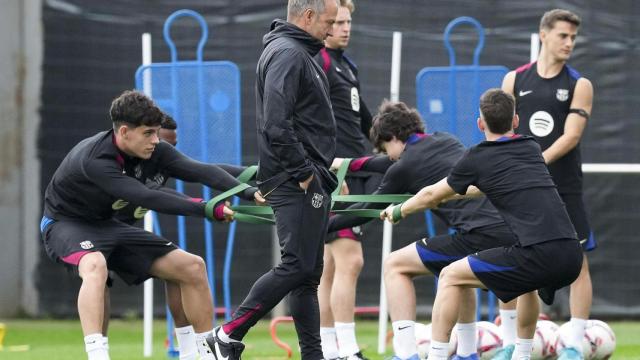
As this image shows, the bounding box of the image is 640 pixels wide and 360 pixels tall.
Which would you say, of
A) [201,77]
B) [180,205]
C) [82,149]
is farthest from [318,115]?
[201,77]

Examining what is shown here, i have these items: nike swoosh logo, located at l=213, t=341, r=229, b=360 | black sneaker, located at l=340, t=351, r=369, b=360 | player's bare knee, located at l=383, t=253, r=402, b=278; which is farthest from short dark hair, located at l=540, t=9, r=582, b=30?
nike swoosh logo, located at l=213, t=341, r=229, b=360

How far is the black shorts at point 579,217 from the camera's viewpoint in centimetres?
738

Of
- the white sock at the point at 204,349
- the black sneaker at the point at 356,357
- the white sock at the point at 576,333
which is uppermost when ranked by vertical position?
the white sock at the point at 204,349

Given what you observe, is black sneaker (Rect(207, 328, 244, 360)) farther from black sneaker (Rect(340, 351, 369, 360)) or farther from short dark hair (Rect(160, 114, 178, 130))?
short dark hair (Rect(160, 114, 178, 130))

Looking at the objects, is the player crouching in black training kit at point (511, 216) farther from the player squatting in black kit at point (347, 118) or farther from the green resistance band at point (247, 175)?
the player squatting in black kit at point (347, 118)

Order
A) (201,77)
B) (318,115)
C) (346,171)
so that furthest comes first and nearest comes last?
(201,77)
(346,171)
(318,115)

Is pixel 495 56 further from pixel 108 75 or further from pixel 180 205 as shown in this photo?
pixel 180 205

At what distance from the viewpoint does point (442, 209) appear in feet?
23.5

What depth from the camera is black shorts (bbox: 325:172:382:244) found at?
7637 millimetres

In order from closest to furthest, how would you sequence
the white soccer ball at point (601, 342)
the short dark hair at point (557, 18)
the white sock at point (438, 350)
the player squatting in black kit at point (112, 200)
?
1. the player squatting in black kit at point (112, 200)
2. the white sock at point (438, 350)
3. the white soccer ball at point (601, 342)
4. the short dark hair at point (557, 18)

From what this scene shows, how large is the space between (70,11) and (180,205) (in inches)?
177

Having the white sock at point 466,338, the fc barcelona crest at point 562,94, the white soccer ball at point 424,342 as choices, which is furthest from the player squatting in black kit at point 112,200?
the fc barcelona crest at point 562,94

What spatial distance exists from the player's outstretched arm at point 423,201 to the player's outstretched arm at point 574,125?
4.05 ft

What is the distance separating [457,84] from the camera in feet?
28.4
